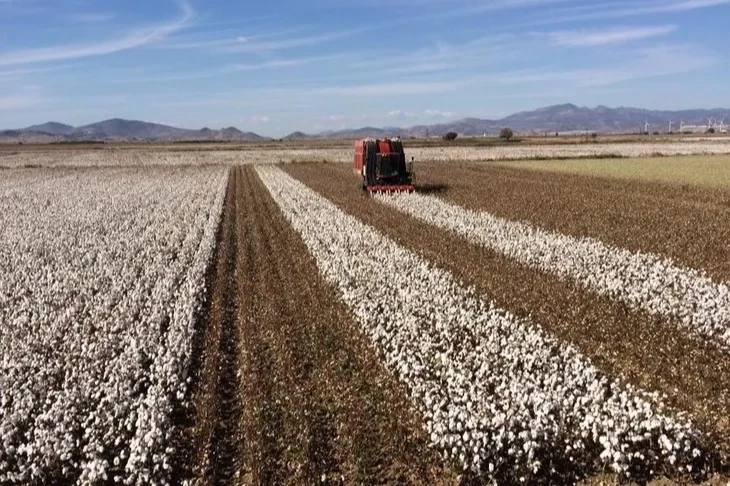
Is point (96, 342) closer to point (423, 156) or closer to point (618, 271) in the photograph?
point (618, 271)

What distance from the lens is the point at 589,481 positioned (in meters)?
6.97

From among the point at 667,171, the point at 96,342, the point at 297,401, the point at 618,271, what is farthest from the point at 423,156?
the point at 297,401

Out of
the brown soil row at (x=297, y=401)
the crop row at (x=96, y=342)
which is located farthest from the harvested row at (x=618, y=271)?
the crop row at (x=96, y=342)

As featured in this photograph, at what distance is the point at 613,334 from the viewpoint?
11.0m

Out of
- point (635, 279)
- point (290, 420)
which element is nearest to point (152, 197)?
point (635, 279)

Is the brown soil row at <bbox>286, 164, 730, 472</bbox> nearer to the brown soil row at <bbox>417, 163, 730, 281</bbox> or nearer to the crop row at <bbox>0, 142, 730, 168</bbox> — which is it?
the brown soil row at <bbox>417, 163, 730, 281</bbox>

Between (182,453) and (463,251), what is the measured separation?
11.8m

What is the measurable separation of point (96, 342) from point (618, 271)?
35.0ft

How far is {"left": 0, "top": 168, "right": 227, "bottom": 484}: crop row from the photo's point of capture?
7617 millimetres

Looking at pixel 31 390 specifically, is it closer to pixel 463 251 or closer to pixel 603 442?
pixel 603 442

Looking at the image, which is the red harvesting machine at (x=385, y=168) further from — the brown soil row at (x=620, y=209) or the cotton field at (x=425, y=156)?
the cotton field at (x=425, y=156)

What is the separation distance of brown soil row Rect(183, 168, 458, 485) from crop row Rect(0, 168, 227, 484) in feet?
1.79

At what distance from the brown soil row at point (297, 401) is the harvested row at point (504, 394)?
351 mm

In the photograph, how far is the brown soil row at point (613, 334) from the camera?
8.65m
